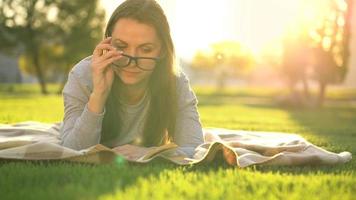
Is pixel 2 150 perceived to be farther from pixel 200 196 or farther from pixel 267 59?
pixel 267 59

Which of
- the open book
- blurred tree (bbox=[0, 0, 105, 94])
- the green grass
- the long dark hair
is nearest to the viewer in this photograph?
the green grass

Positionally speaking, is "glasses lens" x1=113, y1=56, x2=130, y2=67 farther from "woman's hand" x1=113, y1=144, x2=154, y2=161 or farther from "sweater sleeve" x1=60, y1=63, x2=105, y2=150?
"woman's hand" x1=113, y1=144, x2=154, y2=161

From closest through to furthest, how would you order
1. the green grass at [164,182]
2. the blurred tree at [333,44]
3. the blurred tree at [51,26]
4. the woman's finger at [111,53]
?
the green grass at [164,182] < the woman's finger at [111,53] < the blurred tree at [333,44] < the blurred tree at [51,26]

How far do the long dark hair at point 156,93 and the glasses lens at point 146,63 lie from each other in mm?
154

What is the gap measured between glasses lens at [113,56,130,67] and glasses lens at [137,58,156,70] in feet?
0.30

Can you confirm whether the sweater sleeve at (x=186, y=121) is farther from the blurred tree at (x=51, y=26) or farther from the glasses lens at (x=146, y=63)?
the blurred tree at (x=51, y=26)

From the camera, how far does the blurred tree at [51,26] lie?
40.5 meters

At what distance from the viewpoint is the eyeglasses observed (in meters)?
4.24

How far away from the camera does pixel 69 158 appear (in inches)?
155

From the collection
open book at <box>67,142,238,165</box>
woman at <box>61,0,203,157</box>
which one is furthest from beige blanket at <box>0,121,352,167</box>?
woman at <box>61,0,203,157</box>

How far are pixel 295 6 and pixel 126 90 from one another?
2975 cm

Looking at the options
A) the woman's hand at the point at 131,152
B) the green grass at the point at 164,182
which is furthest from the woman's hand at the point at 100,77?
the green grass at the point at 164,182

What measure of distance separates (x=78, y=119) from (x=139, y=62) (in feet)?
2.22

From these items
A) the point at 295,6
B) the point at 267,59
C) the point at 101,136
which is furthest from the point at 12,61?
the point at 101,136
